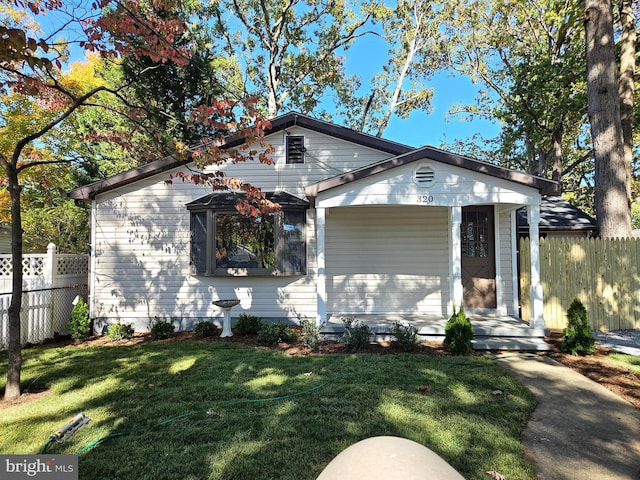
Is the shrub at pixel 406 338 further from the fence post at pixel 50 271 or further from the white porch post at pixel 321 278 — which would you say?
the fence post at pixel 50 271

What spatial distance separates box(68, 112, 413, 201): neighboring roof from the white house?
24 millimetres

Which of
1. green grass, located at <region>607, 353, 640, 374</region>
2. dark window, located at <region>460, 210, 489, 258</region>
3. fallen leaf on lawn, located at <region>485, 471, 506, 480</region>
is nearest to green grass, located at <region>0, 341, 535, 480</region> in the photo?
fallen leaf on lawn, located at <region>485, 471, 506, 480</region>

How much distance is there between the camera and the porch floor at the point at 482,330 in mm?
6309

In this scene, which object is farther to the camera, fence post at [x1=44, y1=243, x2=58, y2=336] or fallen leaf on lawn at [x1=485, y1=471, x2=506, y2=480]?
fence post at [x1=44, y1=243, x2=58, y2=336]

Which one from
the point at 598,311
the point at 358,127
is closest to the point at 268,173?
the point at 598,311

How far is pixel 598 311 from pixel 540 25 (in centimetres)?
1565

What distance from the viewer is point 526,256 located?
7.85m

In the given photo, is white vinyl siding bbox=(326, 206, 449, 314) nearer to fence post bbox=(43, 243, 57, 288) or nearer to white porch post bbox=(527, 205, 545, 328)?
white porch post bbox=(527, 205, 545, 328)

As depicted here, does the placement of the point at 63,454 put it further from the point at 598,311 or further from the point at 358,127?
the point at 358,127

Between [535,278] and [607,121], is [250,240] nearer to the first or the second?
[535,278]

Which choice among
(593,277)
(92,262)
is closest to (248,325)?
(92,262)

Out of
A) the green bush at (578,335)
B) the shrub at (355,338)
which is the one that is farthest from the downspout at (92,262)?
the green bush at (578,335)

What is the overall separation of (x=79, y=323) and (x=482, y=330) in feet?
26.8

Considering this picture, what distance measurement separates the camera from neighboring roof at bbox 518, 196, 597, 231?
1007cm
